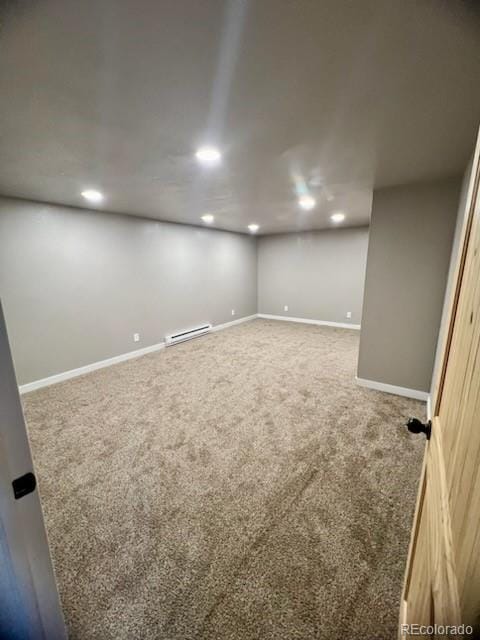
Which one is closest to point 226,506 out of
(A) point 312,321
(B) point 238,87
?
(B) point 238,87

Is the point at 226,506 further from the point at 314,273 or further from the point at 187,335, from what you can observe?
the point at 314,273

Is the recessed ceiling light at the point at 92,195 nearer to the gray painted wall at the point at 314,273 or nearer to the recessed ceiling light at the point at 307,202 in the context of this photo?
the recessed ceiling light at the point at 307,202

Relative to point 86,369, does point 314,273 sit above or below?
above

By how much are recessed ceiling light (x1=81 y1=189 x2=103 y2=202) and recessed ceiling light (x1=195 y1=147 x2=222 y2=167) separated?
54.5 inches

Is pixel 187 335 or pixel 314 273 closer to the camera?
pixel 187 335

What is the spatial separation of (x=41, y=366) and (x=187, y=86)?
3.41 meters

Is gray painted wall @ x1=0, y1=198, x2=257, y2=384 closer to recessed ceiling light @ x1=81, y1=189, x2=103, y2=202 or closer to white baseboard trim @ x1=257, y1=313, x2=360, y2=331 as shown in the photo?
recessed ceiling light @ x1=81, y1=189, x2=103, y2=202

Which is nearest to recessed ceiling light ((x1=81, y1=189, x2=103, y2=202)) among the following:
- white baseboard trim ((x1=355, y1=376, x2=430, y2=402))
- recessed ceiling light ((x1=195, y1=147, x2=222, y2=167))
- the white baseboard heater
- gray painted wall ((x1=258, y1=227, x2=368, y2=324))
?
recessed ceiling light ((x1=195, y1=147, x2=222, y2=167))

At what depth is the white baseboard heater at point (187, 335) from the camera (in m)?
4.73

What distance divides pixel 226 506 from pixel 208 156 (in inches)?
91.9

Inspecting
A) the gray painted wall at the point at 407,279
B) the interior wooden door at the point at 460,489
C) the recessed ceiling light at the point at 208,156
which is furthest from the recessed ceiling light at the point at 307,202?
the interior wooden door at the point at 460,489

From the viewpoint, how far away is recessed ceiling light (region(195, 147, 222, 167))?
1822 millimetres

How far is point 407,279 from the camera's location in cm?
272

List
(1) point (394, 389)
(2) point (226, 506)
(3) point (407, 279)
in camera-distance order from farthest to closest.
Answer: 1. (1) point (394, 389)
2. (3) point (407, 279)
3. (2) point (226, 506)
